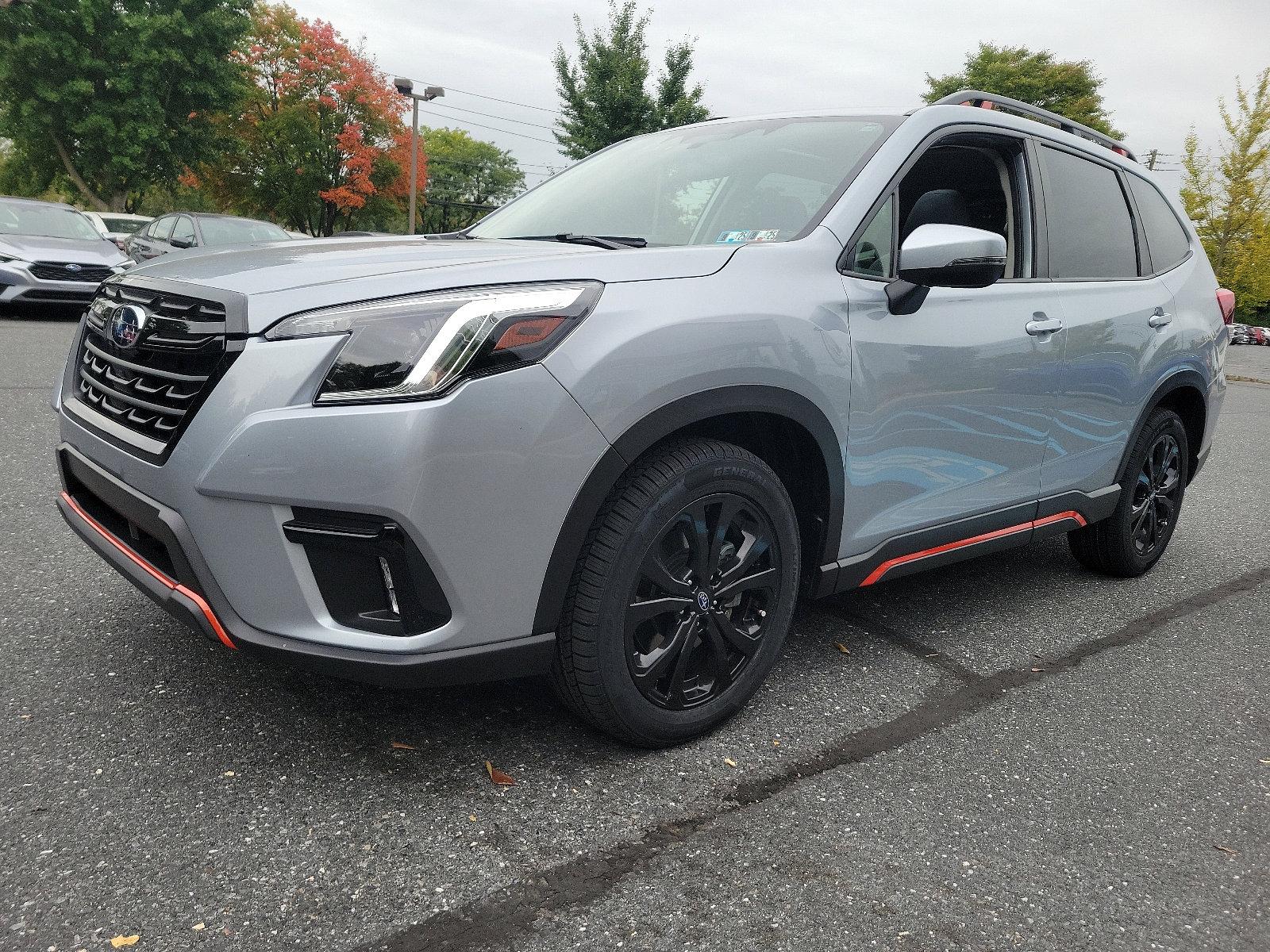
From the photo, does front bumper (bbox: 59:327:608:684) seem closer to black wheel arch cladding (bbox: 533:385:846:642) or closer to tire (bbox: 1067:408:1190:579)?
black wheel arch cladding (bbox: 533:385:846:642)

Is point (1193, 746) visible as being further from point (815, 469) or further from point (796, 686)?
point (815, 469)

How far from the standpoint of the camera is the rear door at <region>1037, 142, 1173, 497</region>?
3461 millimetres

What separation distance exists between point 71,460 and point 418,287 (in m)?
1.17

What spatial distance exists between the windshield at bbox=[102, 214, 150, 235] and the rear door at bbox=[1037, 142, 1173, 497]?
60.4ft

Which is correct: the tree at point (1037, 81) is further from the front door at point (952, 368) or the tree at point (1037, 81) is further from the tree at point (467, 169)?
the front door at point (952, 368)

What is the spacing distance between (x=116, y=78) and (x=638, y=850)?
35371mm

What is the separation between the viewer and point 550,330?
79.6 inches

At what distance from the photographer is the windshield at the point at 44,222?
39.1 ft

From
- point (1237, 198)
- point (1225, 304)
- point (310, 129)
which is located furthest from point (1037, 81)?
point (1225, 304)

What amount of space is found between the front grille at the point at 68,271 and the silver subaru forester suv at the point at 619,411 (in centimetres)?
1015

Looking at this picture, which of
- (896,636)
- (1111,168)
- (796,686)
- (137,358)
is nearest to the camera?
(137,358)

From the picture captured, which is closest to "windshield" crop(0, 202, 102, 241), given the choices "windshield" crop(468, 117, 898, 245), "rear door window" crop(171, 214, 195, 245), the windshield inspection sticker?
"rear door window" crop(171, 214, 195, 245)

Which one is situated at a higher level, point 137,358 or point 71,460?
point 137,358

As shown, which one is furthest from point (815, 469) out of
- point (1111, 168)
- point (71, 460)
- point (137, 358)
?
point (1111, 168)
